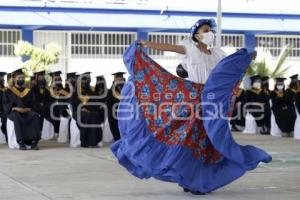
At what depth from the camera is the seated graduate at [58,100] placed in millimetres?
17325

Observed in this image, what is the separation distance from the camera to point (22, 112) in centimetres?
1535

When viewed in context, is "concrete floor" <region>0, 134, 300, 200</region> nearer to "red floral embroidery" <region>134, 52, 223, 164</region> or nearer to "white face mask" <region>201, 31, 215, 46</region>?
"red floral embroidery" <region>134, 52, 223, 164</region>

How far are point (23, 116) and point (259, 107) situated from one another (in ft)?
25.0

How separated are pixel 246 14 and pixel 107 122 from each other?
17777 mm

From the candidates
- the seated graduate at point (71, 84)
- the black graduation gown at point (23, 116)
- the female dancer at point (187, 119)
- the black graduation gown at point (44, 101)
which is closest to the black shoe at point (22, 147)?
the black graduation gown at point (23, 116)

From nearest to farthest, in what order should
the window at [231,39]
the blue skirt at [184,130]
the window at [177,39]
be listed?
the blue skirt at [184,130]
the window at [177,39]
the window at [231,39]

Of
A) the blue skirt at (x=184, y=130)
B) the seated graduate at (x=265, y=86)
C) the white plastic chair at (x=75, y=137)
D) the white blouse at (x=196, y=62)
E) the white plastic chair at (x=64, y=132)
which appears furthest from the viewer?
the seated graduate at (x=265, y=86)

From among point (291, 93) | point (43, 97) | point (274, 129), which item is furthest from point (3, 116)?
point (291, 93)

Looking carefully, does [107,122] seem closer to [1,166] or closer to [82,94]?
[82,94]

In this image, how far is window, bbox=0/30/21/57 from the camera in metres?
31.4

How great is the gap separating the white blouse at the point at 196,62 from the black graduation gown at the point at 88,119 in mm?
7446

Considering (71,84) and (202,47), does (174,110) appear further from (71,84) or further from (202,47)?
(71,84)

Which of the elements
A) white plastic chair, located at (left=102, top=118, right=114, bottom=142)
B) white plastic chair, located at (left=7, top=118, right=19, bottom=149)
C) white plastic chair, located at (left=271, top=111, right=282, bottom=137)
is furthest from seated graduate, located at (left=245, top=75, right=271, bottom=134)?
white plastic chair, located at (left=7, top=118, right=19, bottom=149)

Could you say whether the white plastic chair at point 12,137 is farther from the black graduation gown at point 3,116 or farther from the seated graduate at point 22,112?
the black graduation gown at point 3,116
